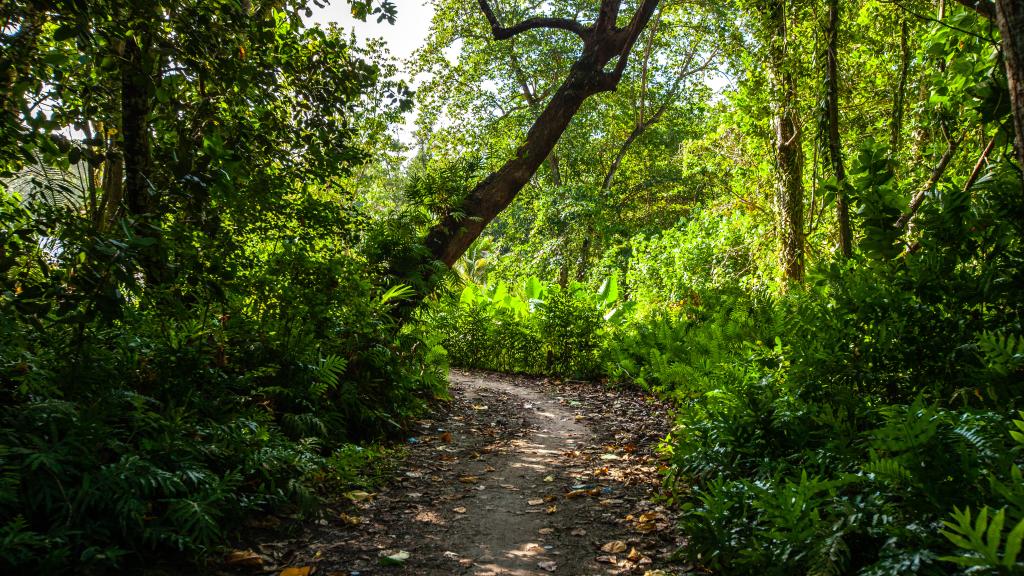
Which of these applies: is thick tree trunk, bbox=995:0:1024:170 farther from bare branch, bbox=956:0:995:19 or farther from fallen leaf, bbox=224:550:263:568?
fallen leaf, bbox=224:550:263:568

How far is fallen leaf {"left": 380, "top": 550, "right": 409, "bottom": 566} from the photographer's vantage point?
10.6ft

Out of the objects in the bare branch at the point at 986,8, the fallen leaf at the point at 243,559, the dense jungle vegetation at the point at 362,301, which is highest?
the bare branch at the point at 986,8

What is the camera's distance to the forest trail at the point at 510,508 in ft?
10.8

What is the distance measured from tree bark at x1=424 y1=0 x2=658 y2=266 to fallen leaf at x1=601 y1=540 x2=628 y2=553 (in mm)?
4714

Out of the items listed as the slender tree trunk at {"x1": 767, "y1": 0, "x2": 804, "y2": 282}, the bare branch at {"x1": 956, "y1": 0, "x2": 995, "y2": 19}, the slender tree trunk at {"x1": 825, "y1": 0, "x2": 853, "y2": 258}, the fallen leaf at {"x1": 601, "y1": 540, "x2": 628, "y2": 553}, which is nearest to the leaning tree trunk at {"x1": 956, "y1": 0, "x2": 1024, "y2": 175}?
the bare branch at {"x1": 956, "y1": 0, "x2": 995, "y2": 19}

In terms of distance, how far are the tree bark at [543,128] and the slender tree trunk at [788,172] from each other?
2.00 m

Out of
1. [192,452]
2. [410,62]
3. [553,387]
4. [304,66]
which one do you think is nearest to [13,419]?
[192,452]

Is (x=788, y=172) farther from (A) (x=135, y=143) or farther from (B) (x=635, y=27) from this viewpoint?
(A) (x=135, y=143)

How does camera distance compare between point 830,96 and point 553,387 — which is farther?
point 553,387

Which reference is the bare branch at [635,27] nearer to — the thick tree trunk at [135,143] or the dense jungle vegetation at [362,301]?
the dense jungle vegetation at [362,301]

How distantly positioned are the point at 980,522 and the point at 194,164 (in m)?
4.21

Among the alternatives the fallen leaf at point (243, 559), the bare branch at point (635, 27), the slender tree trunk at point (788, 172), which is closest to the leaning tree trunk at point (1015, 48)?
the fallen leaf at point (243, 559)

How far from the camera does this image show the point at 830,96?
5.45 meters

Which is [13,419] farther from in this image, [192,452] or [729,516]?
[729,516]
